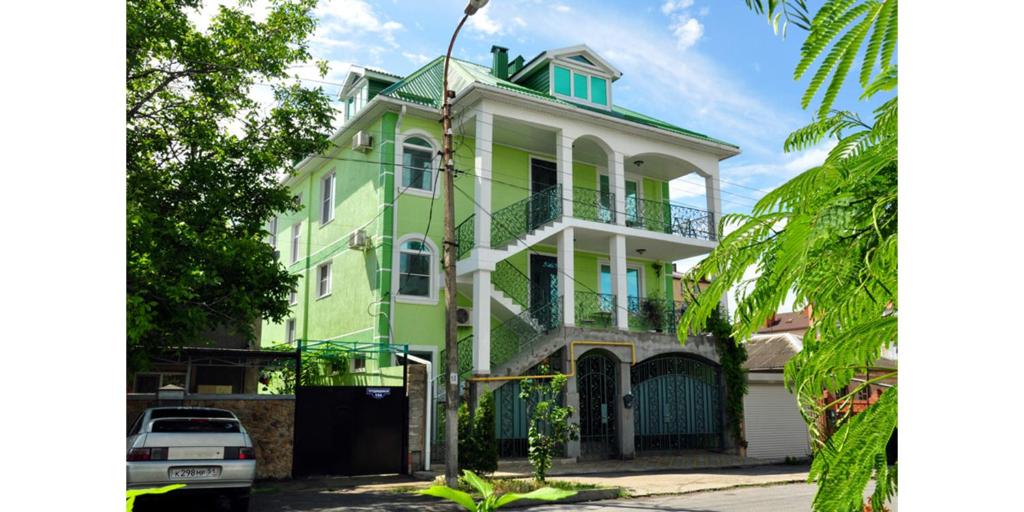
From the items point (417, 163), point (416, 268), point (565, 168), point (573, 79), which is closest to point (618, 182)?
point (565, 168)

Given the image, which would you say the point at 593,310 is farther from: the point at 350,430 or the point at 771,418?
the point at 350,430

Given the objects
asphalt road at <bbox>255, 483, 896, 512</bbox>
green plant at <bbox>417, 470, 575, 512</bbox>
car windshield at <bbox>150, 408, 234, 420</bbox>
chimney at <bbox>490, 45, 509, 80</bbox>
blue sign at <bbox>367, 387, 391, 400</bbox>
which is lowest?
asphalt road at <bbox>255, 483, 896, 512</bbox>

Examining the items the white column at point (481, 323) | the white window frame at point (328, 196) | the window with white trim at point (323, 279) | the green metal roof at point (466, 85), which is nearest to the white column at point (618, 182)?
the green metal roof at point (466, 85)

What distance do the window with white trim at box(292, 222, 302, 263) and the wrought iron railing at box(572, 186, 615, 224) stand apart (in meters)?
8.04

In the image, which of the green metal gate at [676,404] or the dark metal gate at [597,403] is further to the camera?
the green metal gate at [676,404]

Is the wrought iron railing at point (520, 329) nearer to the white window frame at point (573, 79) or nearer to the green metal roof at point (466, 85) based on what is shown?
the green metal roof at point (466, 85)

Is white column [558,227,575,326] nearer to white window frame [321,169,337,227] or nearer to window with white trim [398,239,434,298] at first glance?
window with white trim [398,239,434,298]

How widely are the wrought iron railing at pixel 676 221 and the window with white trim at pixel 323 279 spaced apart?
7.52m

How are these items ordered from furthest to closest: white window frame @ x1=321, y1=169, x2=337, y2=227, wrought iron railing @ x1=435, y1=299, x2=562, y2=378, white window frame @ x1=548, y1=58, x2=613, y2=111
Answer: white window frame @ x1=321, y1=169, x2=337, y2=227 < white window frame @ x1=548, y1=58, x2=613, y2=111 < wrought iron railing @ x1=435, y1=299, x2=562, y2=378

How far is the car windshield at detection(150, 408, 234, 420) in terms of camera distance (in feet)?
28.3

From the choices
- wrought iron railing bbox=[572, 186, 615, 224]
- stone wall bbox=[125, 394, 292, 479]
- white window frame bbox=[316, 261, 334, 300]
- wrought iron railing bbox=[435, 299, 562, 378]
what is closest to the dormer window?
wrought iron railing bbox=[572, 186, 615, 224]

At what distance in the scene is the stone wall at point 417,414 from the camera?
13.1 m
